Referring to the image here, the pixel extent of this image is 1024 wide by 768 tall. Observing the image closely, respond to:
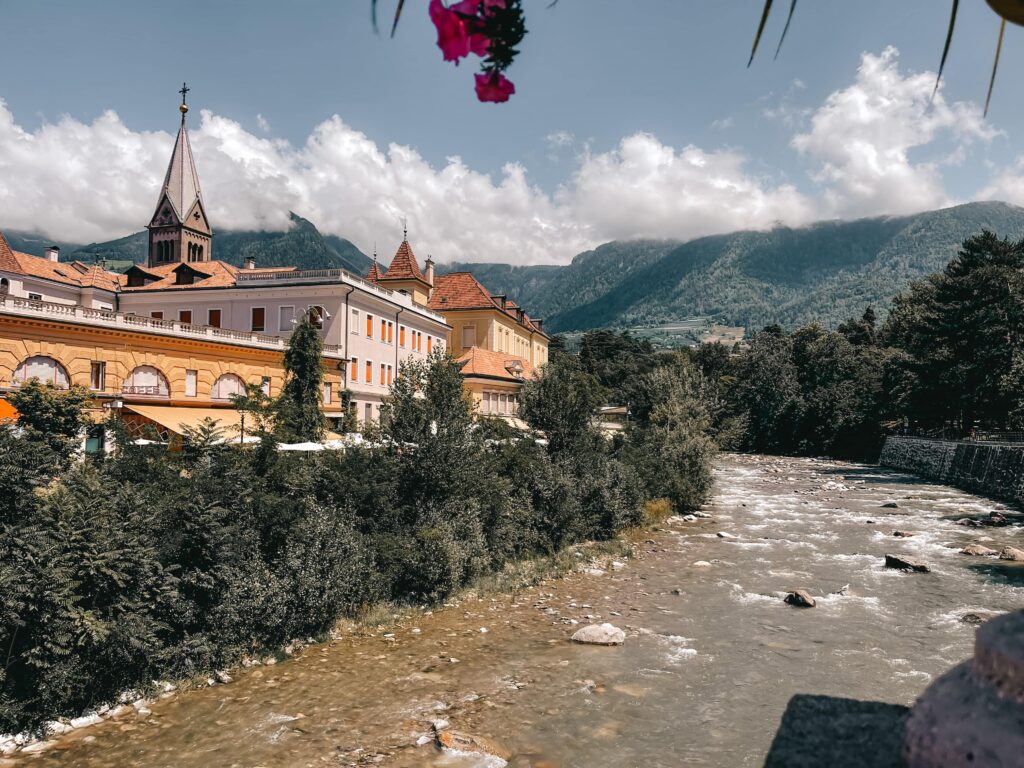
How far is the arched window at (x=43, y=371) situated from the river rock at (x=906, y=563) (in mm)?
30224

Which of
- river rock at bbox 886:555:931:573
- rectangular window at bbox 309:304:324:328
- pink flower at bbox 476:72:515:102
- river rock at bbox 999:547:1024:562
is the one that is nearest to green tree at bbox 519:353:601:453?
river rock at bbox 886:555:931:573

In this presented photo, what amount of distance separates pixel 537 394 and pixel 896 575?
1562 centimetres

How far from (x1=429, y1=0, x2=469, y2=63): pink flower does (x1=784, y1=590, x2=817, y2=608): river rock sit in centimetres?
1641

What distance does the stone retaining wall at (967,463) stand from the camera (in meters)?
33.4

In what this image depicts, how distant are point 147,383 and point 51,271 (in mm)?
31468

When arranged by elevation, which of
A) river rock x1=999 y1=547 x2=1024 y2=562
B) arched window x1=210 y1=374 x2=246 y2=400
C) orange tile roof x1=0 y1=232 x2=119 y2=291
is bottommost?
river rock x1=999 y1=547 x2=1024 y2=562

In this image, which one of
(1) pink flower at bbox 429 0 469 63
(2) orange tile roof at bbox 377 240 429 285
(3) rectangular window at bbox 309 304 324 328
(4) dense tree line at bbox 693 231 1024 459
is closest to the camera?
(1) pink flower at bbox 429 0 469 63

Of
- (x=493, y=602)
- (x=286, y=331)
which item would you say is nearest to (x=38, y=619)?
(x=493, y=602)

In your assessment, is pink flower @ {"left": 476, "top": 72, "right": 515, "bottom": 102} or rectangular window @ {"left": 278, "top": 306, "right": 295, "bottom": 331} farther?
rectangular window @ {"left": 278, "top": 306, "right": 295, "bottom": 331}

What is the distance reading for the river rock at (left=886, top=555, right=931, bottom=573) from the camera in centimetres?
1879

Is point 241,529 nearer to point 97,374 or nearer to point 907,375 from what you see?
point 97,374

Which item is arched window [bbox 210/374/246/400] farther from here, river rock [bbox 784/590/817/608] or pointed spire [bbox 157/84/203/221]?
pointed spire [bbox 157/84/203/221]

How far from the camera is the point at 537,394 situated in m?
29.9

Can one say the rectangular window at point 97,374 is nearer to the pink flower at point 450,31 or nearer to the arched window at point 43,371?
the arched window at point 43,371
